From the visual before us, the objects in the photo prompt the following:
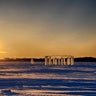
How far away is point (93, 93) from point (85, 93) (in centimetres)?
79

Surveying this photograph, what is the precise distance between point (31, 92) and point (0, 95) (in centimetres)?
475

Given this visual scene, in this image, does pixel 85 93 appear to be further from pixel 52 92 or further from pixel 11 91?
pixel 11 91

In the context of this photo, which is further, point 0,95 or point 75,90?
point 75,90

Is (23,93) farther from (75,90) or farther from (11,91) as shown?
(75,90)

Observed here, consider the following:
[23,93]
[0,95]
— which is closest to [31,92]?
[23,93]

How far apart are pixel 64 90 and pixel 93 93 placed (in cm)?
459

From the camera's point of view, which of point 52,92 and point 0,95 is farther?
point 52,92

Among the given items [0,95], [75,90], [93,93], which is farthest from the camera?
[75,90]

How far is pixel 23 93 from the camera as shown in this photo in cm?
4850

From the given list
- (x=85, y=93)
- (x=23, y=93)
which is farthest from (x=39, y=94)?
(x=85, y=93)

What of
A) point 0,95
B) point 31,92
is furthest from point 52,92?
point 0,95

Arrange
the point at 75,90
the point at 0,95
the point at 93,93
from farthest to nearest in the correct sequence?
the point at 75,90 < the point at 93,93 < the point at 0,95

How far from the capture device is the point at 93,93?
49.0m

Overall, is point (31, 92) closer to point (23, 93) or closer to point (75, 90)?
point (23, 93)
